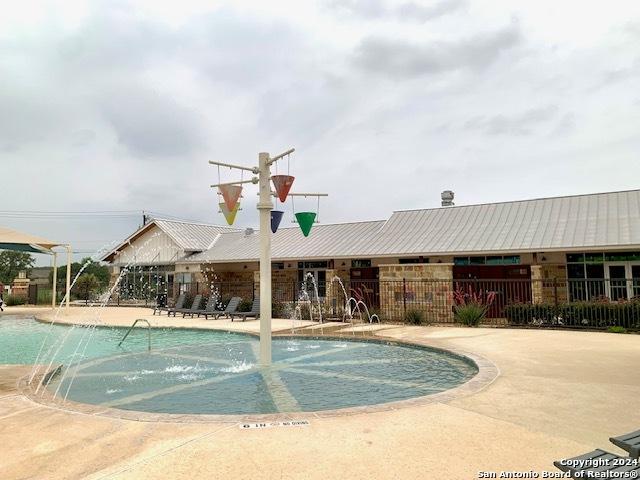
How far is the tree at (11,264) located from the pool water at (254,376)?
50.3 metres

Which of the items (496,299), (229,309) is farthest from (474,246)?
(229,309)

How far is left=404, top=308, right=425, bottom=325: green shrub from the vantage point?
16.1 meters

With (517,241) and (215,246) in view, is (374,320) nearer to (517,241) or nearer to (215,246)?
(517,241)

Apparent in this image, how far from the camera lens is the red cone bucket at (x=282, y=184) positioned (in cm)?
900

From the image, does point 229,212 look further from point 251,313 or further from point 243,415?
point 251,313

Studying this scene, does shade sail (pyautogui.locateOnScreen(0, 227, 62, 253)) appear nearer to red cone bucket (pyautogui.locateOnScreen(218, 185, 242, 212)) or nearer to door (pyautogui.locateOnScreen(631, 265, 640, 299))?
red cone bucket (pyautogui.locateOnScreen(218, 185, 242, 212))

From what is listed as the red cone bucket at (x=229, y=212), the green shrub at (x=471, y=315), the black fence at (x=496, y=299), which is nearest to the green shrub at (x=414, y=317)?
the black fence at (x=496, y=299)

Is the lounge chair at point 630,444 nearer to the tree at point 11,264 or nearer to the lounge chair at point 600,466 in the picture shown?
the lounge chair at point 600,466

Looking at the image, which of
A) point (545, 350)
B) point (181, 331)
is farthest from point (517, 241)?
point (181, 331)

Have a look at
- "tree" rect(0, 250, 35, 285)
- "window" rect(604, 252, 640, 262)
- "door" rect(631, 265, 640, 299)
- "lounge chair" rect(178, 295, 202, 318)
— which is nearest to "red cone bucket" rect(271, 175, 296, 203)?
"lounge chair" rect(178, 295, 202, 318)

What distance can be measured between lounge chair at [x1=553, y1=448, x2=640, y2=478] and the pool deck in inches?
36.7

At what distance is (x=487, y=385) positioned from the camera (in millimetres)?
6566

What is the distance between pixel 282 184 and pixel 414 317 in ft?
29.8

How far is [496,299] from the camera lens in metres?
18.2
